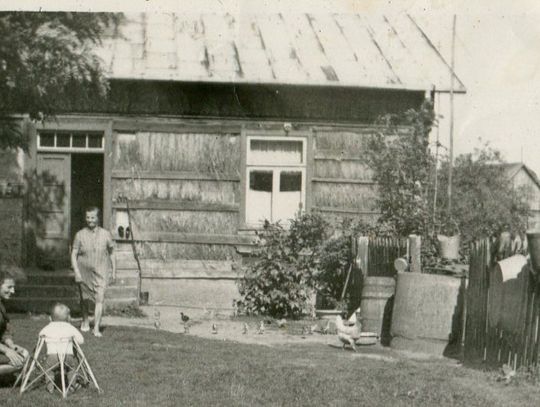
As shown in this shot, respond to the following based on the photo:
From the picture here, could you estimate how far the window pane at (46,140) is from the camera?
47.5 feet

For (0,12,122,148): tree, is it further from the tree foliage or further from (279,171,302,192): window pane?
the tree foliage

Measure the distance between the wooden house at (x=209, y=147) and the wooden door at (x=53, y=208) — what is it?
0.02 meters

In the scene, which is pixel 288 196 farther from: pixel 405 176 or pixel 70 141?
pixel 70 141

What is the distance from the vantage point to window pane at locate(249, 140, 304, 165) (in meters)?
14.8

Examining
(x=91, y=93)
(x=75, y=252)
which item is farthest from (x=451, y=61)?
(x=75, y=252)

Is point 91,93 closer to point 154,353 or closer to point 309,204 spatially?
point 309,204

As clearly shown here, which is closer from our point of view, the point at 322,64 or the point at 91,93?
the point at 91,93

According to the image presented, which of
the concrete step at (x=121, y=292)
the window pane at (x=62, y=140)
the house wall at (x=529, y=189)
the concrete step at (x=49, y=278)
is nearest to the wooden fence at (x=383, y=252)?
the concrete step at (x=121, y=292)

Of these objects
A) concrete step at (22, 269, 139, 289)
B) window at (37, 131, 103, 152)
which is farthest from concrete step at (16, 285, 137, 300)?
window at (37, 131, 103, 152)

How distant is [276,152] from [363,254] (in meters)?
3.27

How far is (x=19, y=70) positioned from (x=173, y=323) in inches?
171

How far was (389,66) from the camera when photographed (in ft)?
48.6

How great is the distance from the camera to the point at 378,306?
35.8 feet

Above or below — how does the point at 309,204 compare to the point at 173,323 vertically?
above
